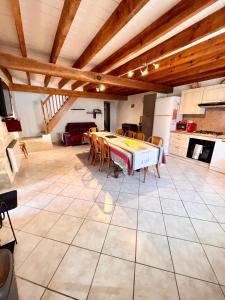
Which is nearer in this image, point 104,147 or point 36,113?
point 104,147

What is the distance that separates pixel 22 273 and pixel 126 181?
6.79 ft

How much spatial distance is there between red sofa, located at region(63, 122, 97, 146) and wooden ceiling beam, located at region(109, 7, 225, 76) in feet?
13.5

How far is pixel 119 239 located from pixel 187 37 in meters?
2.83

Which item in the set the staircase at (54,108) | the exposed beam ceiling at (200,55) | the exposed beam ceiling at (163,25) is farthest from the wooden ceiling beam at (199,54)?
the staircase at (54,108)

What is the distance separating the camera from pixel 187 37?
1852 millimetres

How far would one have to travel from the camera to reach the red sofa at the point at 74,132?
594 centimetres

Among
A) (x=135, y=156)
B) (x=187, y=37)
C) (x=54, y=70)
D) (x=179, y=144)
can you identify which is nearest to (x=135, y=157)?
(x=135, y=156)

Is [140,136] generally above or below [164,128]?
below

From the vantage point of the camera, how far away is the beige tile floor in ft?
3.70

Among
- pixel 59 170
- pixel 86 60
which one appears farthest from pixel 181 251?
pixel 86 60

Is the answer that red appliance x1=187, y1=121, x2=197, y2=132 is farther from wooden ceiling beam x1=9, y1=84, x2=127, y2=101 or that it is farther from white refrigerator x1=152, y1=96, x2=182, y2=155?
wooden ceiling beam x1=9, y1=84, x2=127, y2=101

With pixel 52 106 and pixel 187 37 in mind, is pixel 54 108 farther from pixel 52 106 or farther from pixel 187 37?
pixel 187 37

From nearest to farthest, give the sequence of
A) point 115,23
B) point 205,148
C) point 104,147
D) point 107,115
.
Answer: point 115,23, point 104,147, point 205,148, point 107,115

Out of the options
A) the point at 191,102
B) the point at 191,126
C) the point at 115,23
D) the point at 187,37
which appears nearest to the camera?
the point at 115,23
